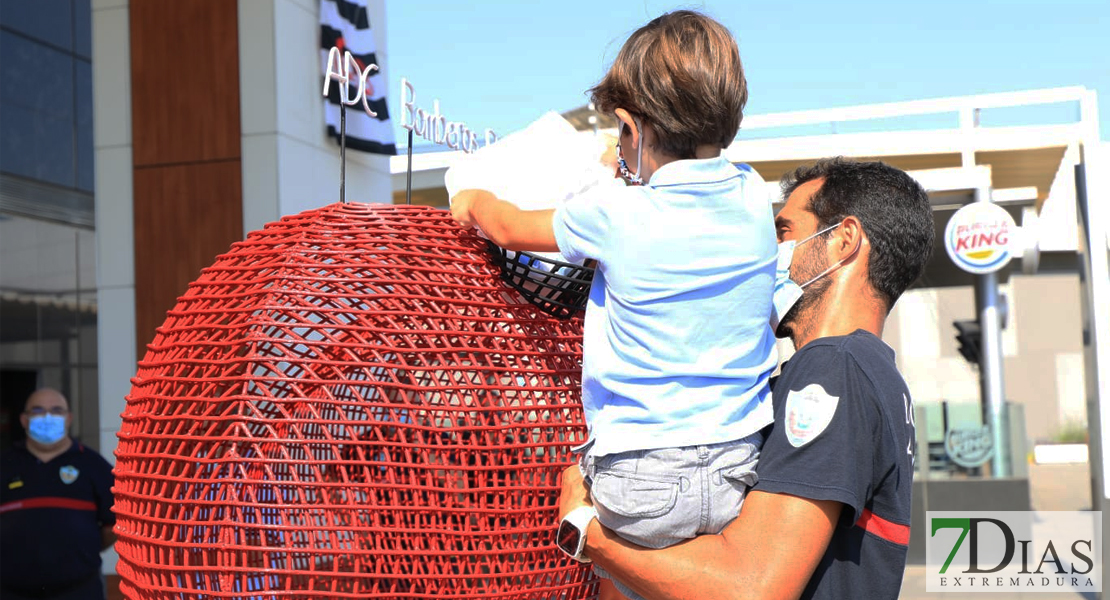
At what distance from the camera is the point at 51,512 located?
208 inches

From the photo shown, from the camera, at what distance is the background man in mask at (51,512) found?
5145 mm

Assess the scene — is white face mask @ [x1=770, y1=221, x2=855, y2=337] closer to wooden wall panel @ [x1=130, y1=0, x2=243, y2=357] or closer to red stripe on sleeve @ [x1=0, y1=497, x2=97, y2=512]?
red stripe on sleeve @ [x1=0, y1=497, x2=97, y2=512]

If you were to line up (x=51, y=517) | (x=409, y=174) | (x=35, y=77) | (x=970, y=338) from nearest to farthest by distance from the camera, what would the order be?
(x=409, y=174)
(x=51, y=517)
(x=35, y=77)
(x=970, y=338)

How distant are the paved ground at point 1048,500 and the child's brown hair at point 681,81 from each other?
740 cm

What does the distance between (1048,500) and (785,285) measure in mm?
15490

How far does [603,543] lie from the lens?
1732 mm

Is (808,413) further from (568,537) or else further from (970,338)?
(970,338)

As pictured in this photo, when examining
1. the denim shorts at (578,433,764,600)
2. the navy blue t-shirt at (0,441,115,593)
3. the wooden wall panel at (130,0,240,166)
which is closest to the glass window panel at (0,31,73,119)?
the wooden wall panel at (130,0,240,166)

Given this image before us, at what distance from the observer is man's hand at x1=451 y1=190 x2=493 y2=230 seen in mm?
1904

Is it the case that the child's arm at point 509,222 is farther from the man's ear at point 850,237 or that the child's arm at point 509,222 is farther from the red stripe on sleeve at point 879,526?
the red stripe on sleeve at point 879,526

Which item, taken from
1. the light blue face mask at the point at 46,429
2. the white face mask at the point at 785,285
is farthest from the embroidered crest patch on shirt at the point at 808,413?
the light blue face mask at the point at 46,429

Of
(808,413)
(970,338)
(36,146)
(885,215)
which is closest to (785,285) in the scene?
(885,215)

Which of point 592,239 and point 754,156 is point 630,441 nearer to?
point 592,239

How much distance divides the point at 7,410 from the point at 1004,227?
12.5 m
